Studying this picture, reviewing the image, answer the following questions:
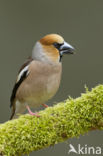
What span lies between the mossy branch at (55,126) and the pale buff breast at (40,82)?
0.91m

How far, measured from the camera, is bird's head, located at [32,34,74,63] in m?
4.06

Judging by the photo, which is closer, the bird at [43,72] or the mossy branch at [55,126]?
the mossy branch at [55,126]

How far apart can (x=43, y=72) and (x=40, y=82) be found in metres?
0.12

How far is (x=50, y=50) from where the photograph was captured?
4.13 m

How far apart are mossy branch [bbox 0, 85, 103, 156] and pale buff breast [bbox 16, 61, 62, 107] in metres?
0.91

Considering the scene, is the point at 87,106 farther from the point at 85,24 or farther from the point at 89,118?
the point at 85,24

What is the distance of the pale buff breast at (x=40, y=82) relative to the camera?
4.01 metres

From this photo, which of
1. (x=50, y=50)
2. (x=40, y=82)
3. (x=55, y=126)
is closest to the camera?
(x=55, y=126)

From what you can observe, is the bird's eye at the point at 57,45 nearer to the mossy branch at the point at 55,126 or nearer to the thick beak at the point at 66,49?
the thick beak at the point at 66,49

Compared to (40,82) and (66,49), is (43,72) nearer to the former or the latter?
(40,82)

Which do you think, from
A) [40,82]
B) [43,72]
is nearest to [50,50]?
[43,72]

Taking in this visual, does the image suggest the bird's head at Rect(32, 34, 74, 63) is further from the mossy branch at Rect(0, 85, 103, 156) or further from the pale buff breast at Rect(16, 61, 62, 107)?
the mossy branch at Rect(0, 85, 103, 156)

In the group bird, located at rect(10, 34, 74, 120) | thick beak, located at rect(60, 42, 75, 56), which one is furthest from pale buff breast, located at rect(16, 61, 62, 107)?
thick beak, located at rect(60, 42, 75, 56)

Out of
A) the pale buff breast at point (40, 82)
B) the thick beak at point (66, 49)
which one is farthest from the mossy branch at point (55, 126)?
the thick beak at point (66, 49)
